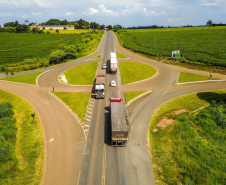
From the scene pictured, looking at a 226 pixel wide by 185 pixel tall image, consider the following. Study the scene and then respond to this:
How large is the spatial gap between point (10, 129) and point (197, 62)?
7239 cm

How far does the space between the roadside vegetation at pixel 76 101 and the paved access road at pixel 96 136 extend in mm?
1597

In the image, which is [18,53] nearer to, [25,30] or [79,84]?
[79,84]

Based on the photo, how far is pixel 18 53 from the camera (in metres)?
98.5

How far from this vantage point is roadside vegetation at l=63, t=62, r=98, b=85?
5728 cm

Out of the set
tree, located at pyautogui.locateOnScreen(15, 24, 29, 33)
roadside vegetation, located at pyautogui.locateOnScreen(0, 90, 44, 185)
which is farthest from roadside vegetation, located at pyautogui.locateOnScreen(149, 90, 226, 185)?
tree, located at pyautogui.locateOnScreen(15, 24, 29, 33)

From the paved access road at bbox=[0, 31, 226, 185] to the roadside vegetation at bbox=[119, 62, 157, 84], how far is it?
3.20m

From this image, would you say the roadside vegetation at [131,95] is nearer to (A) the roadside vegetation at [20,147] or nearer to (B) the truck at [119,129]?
(B) the truck at [119,129]

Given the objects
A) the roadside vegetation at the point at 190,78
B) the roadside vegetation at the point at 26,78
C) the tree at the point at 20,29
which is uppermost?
the tree at the point at 20,29

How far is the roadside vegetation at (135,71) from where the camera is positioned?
58.3m

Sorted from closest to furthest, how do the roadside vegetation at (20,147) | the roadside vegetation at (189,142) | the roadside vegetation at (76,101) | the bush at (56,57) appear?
1. the roadside vegetation at (189,142)
2. the roadside vegetation at (20,147)
3. the roadside vegetation at (76,101)
4. the bush at (56,57)

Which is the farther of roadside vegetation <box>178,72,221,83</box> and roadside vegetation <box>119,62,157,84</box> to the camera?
A: roadside vegetation <box>119,62,157,84</box>

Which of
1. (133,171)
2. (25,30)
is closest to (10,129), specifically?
(133,171)

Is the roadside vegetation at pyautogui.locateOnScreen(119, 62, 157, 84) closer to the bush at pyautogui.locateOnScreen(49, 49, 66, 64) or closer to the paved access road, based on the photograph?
the paved access road

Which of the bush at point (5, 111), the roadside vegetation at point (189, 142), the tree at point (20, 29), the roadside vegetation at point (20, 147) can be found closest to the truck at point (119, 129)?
the roadside vegetation at point (189, 142)
